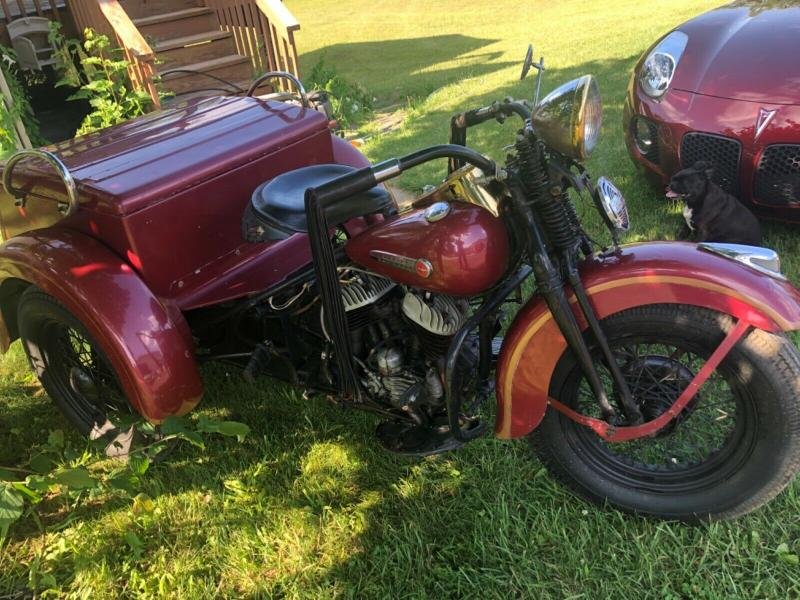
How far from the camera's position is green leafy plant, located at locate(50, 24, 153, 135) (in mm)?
5422

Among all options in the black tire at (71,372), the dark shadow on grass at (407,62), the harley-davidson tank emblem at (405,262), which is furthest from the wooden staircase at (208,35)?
the harley-davidson tank emblem at (405,262)

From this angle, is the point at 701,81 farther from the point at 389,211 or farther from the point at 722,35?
the point at 389,211

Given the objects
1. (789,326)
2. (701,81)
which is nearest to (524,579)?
(789,326)

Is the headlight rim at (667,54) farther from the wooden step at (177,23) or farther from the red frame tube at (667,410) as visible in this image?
the wooden step at (177,23)

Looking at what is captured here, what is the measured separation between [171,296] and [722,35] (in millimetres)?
3096

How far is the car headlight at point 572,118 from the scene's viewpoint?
59.3 inches

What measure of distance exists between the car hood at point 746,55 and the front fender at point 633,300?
1784 mm

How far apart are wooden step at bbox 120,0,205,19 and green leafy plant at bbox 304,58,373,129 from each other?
5.31ft

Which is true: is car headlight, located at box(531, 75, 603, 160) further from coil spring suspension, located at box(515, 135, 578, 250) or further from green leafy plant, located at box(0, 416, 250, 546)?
green leafy plant, located at box(0, 416, 250, 546)

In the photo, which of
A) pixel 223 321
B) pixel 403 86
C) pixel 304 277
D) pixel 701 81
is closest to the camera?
pixel 304 277

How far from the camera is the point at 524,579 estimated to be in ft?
6.26

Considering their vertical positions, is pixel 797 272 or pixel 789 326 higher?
pixel 789 326

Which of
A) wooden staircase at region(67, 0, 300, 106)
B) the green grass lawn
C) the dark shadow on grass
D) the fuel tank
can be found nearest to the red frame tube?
the green grass lawn

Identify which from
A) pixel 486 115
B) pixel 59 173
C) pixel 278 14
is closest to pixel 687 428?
pixel 486 115
